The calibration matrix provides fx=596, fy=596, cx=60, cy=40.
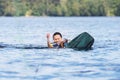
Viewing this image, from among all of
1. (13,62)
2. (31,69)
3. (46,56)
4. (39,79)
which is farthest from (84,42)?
(39,79)

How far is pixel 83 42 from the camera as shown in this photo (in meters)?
37.6

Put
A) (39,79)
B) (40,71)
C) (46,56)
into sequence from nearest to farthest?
(39,79), (40,71), (46,56)

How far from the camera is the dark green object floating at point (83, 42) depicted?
123 feet

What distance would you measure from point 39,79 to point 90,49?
49.9ft

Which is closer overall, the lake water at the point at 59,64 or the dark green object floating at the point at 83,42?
the lake water at the point at 59,64

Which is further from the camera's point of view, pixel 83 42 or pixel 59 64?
pixel 83 42

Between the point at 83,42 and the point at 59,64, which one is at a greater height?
the point at 59,64

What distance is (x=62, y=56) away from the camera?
3434 cm

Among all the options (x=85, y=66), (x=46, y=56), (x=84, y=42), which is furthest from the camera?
(x=84, y=42)

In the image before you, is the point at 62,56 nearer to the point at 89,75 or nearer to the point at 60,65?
the point at 60,65

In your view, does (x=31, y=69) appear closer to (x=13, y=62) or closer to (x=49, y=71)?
(x=49, y=71)

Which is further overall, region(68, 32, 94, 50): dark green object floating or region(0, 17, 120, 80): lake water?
region(68, 32, 94, 50): dark green object floating

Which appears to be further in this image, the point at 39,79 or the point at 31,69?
the point at 31,69

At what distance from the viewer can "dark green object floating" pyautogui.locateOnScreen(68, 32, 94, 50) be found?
123 ft
